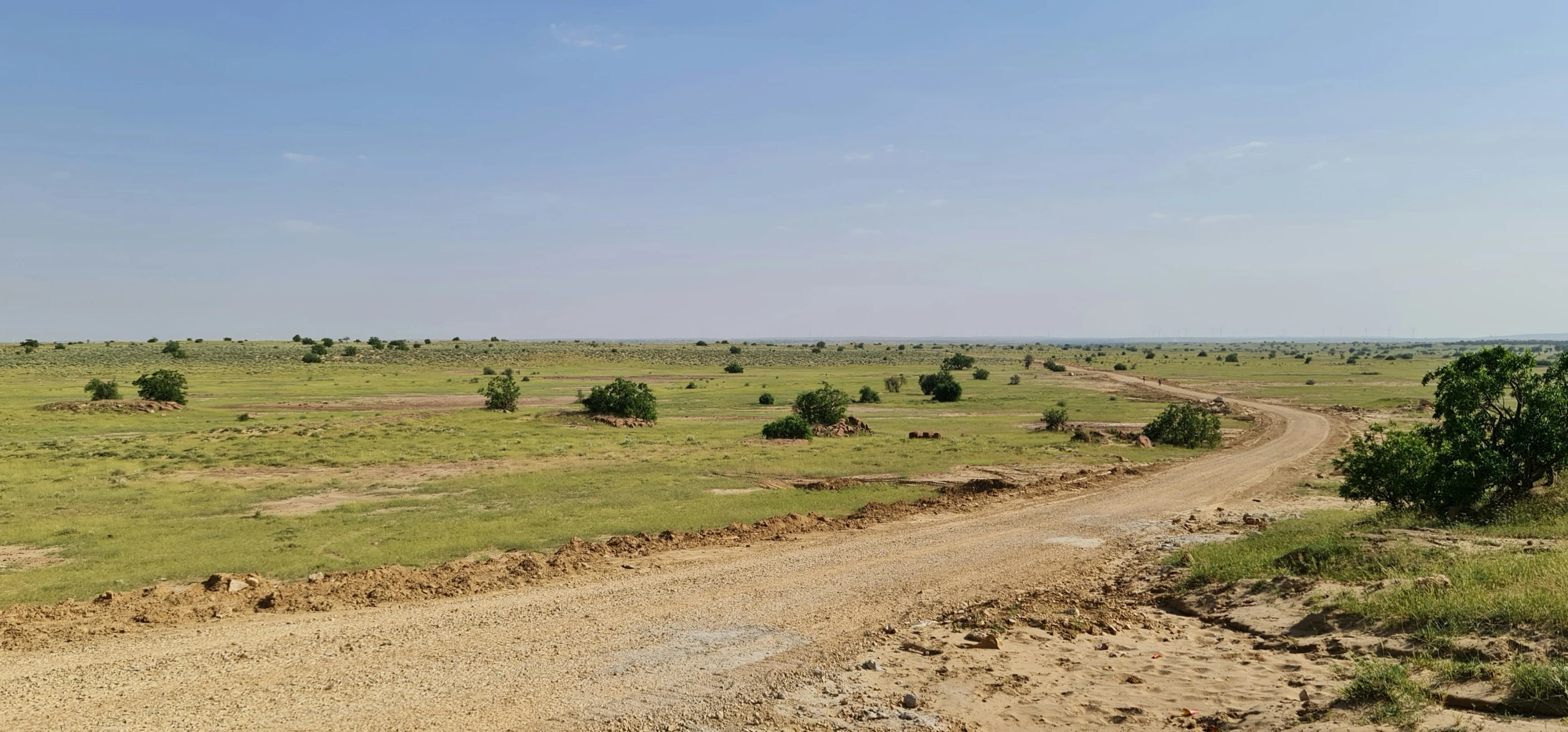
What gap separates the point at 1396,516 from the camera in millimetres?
18359

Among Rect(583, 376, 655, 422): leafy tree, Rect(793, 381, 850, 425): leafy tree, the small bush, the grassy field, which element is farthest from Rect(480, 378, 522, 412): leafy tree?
the small bush

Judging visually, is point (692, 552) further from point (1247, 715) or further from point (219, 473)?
point (219, 473)

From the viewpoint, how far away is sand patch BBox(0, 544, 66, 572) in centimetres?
1627

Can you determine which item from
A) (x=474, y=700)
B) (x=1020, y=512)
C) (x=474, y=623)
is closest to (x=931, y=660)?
(x=474, y=700)

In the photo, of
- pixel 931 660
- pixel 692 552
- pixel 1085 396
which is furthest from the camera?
pixel 1085 396

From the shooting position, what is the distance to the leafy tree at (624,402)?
48.9 meters

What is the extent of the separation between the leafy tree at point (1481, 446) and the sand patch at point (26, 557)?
28.4 metres

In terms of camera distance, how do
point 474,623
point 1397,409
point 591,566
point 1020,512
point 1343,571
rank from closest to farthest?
point 474,623
point 1343,571
point 591,566
point 1020,512
point 1397,409

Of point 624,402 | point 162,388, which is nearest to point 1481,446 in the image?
point 624,402

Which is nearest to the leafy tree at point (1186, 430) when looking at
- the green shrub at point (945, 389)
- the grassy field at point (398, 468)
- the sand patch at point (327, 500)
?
the grassy field at point (398, 468)

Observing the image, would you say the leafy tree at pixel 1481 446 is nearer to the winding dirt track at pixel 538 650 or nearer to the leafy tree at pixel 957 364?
the winding dirt track at pixel 538 650

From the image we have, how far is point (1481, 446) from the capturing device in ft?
58.0

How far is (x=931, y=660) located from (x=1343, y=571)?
292 inches

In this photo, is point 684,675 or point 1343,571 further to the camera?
point 1343,571
